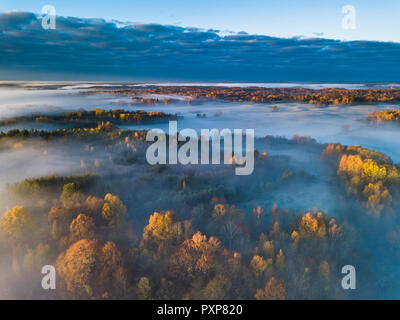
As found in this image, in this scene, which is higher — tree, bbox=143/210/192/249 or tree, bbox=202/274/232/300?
tree, bbox=143/210/192/249

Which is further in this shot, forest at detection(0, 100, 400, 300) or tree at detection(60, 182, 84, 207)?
tree at detection(60, 182, 84, 207)

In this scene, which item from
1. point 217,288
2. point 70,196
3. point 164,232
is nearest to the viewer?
point 217,288

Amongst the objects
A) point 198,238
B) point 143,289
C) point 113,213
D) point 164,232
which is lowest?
point 143,289

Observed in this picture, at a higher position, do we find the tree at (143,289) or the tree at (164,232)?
the tree at (164,232)

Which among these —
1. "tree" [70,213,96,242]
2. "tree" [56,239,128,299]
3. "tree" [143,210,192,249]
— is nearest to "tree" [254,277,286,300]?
"tree" [143,210,192,249]

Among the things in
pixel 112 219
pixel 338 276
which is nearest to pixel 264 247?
pixel 338 276

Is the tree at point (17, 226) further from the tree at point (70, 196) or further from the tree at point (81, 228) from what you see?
the tree at point (70, 196)

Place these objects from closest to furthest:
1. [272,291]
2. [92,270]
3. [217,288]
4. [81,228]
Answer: [217,288]
[272,291]
[92,270]
[81,228]

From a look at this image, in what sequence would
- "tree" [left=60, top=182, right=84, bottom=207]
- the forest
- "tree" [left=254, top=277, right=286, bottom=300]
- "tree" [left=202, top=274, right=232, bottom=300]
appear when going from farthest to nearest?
1. "tree" [left=60, top=182, right=84, bottom=207]
2. the forest
3. "tree" [left=254, top=277, right=286, bottom=300]
4. "tree" [left=202, top=274, right=232, bottom=300]

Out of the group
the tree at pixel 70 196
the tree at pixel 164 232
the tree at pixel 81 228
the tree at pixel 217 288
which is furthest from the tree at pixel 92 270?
the tree at pixel 70 196

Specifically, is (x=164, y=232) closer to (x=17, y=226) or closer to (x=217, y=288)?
(x=217, y=288)

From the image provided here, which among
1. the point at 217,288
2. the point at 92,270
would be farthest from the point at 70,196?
the point at 217,288

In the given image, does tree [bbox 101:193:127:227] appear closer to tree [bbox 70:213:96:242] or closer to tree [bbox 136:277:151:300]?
tree [bbox 70:213:96:242]
